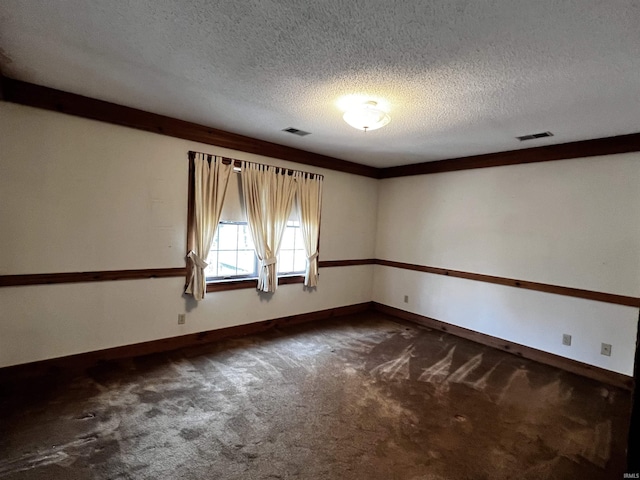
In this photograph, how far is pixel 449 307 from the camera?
15.5 ft

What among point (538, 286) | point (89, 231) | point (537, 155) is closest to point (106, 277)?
point (89, 231)

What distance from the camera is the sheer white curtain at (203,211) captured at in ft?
12.0

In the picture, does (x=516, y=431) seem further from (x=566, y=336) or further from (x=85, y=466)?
(x=85, y=466)

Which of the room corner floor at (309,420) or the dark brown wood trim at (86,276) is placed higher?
the dark brown wood trim at (86,276)

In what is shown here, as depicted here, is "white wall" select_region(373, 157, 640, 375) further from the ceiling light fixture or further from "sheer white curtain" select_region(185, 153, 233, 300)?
"sheer white curtain" select_region(185, 153, 233, 300)

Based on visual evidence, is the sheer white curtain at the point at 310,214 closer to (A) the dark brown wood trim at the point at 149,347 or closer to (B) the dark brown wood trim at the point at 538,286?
(A) the dark brown wood trim at the point at 149,347

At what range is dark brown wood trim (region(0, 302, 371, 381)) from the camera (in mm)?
2852

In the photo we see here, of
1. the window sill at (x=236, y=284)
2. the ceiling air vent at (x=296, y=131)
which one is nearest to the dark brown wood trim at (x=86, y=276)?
the window sill at (x=236, y=284)

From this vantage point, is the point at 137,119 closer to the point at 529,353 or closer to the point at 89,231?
the point at 89,231

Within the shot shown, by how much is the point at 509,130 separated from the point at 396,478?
10.6 ft

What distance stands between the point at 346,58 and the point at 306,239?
9.53 ft

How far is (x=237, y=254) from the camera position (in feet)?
13.7

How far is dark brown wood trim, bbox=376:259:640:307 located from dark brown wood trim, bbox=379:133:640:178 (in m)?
1.44

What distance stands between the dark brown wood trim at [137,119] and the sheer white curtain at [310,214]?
26cm
